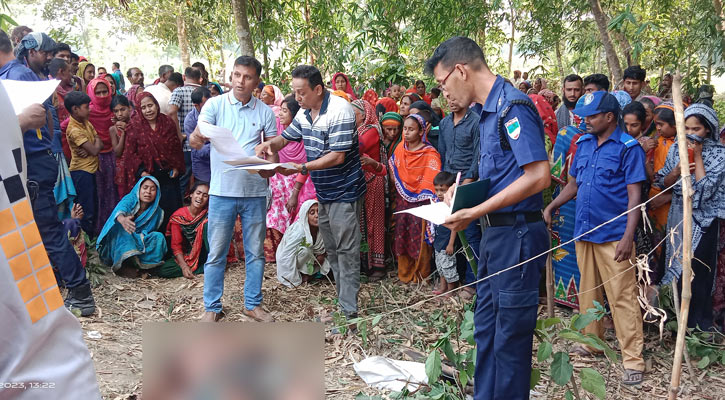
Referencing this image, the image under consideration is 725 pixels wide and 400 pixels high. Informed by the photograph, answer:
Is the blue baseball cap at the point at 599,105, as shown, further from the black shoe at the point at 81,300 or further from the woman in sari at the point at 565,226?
the black shoe at the point at 81,300

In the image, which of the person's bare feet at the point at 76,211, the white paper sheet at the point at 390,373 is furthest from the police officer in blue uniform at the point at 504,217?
the person's bare feet at the point at 76,211

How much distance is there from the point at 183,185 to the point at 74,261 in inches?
98.2

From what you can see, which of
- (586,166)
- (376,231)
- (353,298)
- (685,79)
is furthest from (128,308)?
(685,79)

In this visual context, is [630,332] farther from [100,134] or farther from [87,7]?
[87,7]

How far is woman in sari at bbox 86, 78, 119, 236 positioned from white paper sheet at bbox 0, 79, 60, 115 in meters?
3.52

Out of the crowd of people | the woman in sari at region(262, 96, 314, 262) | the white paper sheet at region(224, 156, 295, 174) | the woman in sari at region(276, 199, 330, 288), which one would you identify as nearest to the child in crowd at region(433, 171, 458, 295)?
the crowd of people

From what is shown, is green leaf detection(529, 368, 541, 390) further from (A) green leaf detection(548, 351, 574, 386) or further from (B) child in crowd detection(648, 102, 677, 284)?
(B) child in crowd detection(648, 102, 677, 284)

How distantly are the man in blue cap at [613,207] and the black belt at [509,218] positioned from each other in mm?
1059

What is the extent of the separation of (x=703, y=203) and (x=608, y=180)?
0.74m

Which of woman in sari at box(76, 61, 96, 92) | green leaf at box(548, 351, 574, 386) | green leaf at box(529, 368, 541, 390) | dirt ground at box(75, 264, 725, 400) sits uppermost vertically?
woman in sari at box(76, 61, 96, 92)

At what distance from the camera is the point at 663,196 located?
163 inches

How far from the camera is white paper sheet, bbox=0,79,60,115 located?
2.37 meters

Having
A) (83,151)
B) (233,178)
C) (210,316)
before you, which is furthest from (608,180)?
(83,151)

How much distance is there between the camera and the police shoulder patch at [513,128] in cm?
241
